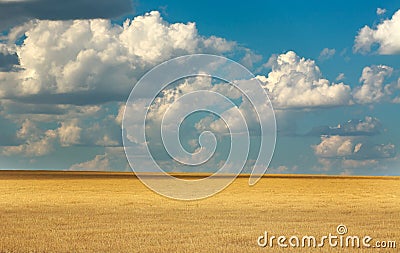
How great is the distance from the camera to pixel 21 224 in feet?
111

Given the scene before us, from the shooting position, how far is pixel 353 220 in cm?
3719

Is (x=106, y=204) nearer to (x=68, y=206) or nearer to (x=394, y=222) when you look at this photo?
(x=68, y=206)

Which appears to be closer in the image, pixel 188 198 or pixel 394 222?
pixel 394 222

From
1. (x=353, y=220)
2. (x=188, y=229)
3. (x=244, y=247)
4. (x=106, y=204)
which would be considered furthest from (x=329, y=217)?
(x=106, y=204)

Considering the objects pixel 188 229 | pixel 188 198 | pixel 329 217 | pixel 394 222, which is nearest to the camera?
pixel 188 229

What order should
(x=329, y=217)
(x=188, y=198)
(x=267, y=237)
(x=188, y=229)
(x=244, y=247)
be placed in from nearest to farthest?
(x=244, y=247)
(x=267, y=237)
(x=188, y=229)
(x=329, y=217)
(x=188, y=198)

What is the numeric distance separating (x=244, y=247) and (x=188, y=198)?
2824cm

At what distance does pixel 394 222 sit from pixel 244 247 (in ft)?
44.5
